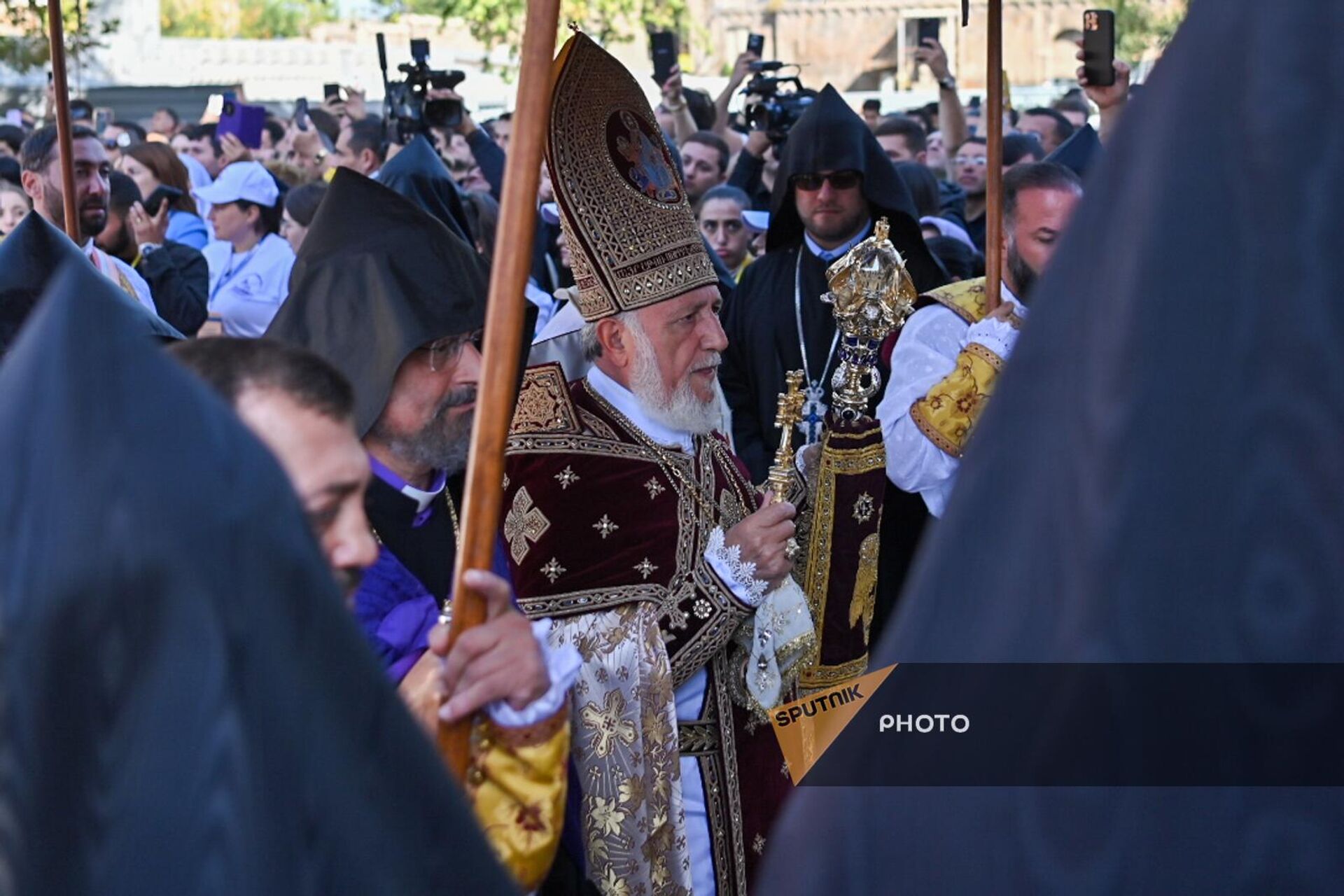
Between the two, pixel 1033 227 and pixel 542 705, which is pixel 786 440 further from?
pixel 542 705

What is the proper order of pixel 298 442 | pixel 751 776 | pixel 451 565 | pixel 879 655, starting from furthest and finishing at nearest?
pixel 751 776 → pixel 451 565 → pixel 298 442 → pixel 879 655

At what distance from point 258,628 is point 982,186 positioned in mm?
8255

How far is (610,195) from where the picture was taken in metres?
3.53

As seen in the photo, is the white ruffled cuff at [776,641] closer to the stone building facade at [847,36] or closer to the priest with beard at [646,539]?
the priest with beard at [646,539]

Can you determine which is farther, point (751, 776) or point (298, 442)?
point (751, 776)

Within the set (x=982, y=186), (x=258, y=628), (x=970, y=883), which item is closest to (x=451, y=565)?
(x=258, y=628)

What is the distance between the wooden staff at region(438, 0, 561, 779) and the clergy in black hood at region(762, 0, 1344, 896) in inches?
45.6

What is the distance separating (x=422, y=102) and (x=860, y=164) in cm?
370

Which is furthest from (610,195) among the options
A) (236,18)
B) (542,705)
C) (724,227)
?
(236,18)

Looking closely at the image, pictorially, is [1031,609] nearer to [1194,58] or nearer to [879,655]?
[879,655]

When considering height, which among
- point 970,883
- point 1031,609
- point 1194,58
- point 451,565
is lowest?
point 451,565

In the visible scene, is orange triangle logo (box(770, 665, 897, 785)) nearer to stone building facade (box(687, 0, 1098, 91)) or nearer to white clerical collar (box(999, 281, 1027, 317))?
white clerical collar (box(999, 281, 1027, 317))

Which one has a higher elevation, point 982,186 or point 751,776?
point 982,186

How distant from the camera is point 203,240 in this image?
898cm
